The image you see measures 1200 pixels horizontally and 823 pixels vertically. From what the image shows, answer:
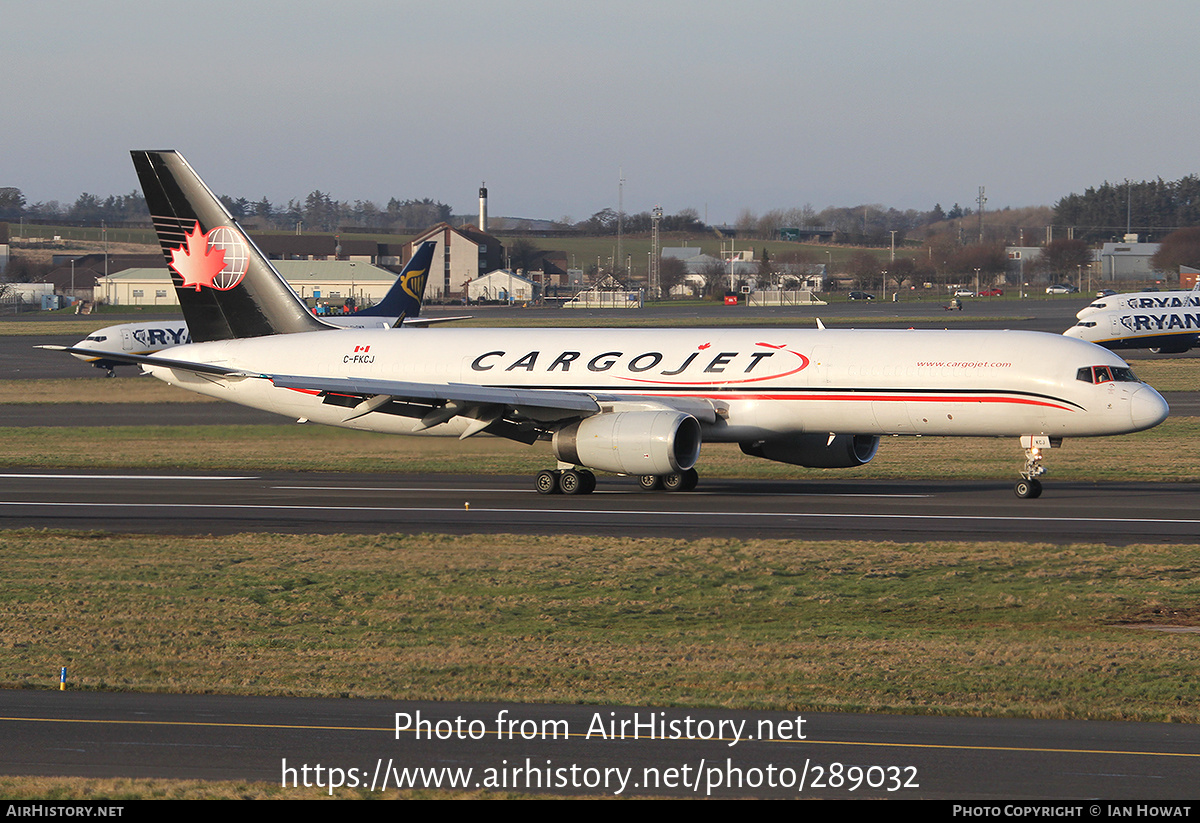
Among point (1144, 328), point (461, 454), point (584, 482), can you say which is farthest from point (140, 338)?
point (1144, 328)

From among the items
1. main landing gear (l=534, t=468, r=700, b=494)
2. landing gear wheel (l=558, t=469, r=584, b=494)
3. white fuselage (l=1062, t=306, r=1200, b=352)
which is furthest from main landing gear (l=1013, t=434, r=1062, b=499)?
white fuselage (l=1062, t=306, r=1200, b=352)

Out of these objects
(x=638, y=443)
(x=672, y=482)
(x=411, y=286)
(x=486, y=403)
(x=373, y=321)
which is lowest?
(x=672, y=482)

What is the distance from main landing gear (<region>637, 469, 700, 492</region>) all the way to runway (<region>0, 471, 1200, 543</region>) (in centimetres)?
47

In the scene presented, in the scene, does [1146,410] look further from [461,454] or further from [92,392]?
[92,392]

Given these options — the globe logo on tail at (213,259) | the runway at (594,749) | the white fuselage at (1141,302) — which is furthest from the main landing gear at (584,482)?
the white fuselage at (1141,302)

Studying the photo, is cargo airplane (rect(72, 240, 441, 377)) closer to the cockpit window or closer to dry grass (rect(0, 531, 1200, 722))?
the cockpit window

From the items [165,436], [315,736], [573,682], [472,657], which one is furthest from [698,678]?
[165,436]

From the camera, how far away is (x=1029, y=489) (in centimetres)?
3244

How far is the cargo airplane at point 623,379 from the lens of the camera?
106 ft

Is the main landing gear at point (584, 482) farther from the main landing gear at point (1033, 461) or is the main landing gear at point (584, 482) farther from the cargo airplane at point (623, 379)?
the main landing gear at point (1033, 461)

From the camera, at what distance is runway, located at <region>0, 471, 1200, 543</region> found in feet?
91.7

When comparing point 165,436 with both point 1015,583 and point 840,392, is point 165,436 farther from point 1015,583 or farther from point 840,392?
point 1015,583

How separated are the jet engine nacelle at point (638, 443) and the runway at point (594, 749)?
17.6m

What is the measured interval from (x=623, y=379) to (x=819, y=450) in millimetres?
5371
